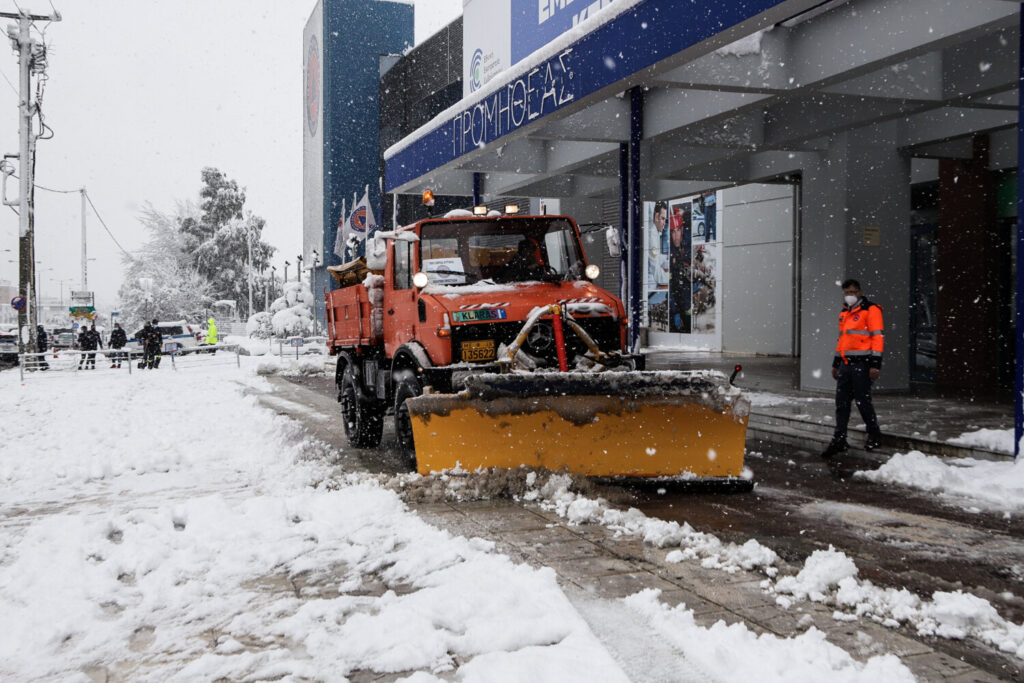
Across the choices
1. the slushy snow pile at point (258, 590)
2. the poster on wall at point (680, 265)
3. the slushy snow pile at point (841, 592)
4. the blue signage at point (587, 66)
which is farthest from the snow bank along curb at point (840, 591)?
the poster on wall at point (680, 265)

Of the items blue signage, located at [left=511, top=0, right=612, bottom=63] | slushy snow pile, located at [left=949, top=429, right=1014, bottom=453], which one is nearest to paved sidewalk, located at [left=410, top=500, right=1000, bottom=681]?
slushy snow pile, located at [left=949, top=429, right=1014, bottom=453]

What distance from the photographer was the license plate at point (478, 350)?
24.7 feet

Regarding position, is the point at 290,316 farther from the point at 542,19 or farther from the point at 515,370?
the point at 515,370

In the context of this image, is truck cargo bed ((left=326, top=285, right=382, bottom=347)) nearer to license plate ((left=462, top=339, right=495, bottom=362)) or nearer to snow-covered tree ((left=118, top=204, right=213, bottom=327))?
license plate ((left=462, top=339, right=495, bottom=362))

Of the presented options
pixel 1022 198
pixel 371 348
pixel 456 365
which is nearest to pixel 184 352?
pixel 371 348

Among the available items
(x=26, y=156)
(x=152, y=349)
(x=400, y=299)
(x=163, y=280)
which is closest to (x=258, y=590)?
(x=400, y=299)

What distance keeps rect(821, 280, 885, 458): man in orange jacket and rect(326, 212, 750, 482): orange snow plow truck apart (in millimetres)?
2414

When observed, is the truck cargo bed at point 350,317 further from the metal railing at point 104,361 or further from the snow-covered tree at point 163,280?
the snow-covered tree at point 163,280

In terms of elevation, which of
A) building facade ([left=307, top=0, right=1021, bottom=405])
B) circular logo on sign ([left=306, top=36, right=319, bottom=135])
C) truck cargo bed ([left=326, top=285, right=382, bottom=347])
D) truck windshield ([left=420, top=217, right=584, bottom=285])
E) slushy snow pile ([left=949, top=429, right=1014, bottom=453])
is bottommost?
slushy snow pile ([left=949, top=429, right=1014, bottom=453])

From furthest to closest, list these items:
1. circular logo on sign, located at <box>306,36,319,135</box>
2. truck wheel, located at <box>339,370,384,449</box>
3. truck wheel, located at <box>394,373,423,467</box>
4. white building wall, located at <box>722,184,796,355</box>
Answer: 1. circular logo on sign, located at <box>306,36,319,135</box>
2. white building wall, located at <box>722,184,796,355</box>
3. truck wheel, located at <box>339,370,384,449</box>
4. truck wheel, located at <box>394,373,423,467</box>

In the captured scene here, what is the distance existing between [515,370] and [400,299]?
181cm

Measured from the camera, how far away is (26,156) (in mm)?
27734

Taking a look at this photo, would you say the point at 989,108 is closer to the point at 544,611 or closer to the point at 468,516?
the point at 468,516

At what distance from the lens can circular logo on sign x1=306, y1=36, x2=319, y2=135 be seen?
5788cm
